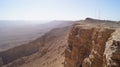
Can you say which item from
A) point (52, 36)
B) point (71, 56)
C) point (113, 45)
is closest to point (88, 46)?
point (71, 56)

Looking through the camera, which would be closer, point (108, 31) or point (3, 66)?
point (108, 31)

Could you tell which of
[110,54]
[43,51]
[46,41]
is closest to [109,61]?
[110,54]

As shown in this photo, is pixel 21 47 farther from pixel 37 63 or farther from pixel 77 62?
pixel 77 62

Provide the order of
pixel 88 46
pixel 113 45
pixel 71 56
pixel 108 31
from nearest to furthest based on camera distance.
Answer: pixel 113 45, pixel 108 31, pixel 88 46, pixel 71 56

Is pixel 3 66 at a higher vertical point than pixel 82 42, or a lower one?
lower

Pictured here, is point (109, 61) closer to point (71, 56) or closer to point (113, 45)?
point (113, 45)

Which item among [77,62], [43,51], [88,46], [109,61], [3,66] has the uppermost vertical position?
[109,61]

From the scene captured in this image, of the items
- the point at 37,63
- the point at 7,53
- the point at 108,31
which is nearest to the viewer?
the point at 108,31
